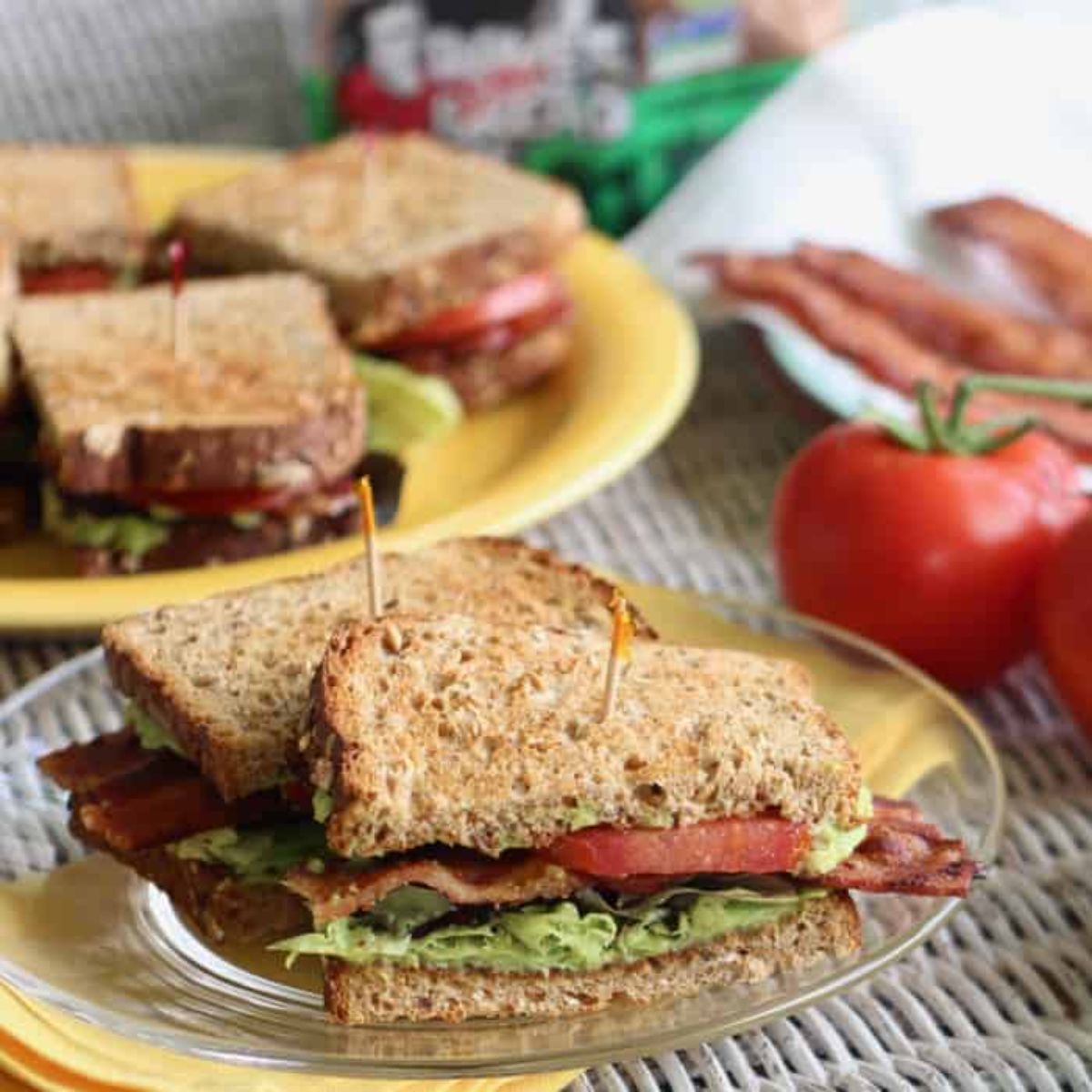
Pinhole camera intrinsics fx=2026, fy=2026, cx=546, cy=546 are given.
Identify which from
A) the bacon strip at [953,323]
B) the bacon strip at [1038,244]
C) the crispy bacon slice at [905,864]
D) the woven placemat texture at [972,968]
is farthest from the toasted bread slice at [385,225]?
the crispy bacon slice at [905,864]

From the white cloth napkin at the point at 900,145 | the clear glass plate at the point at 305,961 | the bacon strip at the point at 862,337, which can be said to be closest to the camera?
the clear glass plate at the point at 305,961

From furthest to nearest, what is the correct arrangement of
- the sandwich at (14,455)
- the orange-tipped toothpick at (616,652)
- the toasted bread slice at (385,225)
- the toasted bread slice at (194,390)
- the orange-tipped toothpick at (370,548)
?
the toasted bread slice at (385,225), the sandwich at (14,455), the toasted bread slice at (194,390), the orange-tipped toothpick at (370,548), the orange-tipped toothpick at (616,652)

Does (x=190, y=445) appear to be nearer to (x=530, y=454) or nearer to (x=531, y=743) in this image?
(x=530, y=454)

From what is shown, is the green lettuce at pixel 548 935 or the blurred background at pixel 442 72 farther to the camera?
the blurred background at pixel 442 72

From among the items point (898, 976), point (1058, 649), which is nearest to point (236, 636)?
point (898, 976)

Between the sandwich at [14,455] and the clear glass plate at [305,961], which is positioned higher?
the clear glass plate at [305,961]

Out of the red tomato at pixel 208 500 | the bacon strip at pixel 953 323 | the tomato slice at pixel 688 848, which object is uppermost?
the tomato slice at pixel 688 848

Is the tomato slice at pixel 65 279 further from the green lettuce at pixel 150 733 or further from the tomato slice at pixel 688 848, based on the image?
the tomato slice at pixel 688 848
